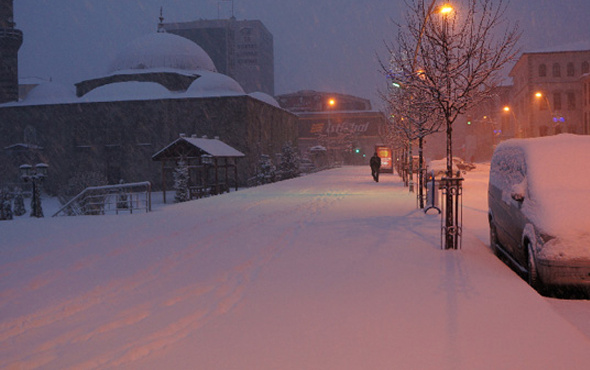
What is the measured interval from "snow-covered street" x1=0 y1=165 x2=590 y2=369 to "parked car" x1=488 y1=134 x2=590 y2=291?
0.41 meters

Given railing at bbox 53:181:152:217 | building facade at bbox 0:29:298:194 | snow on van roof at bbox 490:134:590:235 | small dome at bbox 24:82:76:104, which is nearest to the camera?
snow on van roof at bbox 490:134:590:235

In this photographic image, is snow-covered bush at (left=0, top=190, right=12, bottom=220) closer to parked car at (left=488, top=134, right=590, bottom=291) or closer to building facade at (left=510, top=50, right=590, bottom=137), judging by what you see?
parked car at (left=488, top=134, right=590, bottom=291)

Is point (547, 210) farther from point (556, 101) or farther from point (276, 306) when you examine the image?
point (556, 101)

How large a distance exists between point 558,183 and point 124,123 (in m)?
52.4

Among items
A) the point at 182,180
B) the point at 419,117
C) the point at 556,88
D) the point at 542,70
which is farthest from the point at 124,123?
the point at 556,88

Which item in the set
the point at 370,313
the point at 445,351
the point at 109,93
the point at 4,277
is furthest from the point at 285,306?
the point at 109,93

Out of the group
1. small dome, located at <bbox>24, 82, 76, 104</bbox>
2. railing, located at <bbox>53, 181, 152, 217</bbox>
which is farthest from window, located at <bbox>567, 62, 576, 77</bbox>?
small dome, located at <bbox>24, 82, 76, 104</bbox>

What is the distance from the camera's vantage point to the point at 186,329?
5492mm

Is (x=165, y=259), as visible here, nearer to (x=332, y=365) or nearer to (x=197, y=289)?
(x=197, y=289)

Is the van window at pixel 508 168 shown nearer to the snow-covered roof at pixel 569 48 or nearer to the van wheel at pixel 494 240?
the van wheel at pixel 494 240

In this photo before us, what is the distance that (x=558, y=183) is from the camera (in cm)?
757

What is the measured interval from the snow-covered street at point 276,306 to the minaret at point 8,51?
182ft

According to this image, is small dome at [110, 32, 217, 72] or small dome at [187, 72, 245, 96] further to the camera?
small dome at [110, 32, 217, 72]

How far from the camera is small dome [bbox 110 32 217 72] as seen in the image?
2512 inches
